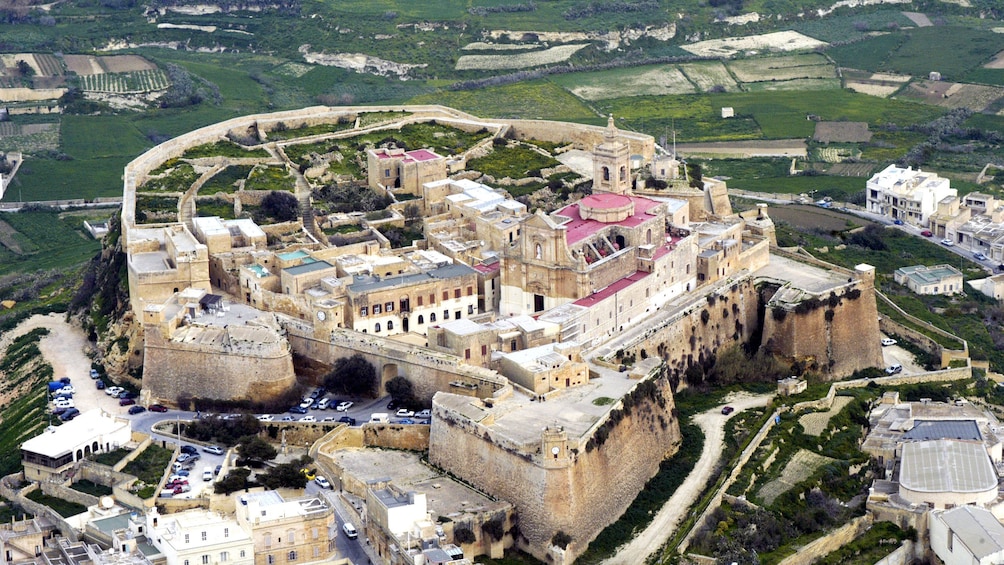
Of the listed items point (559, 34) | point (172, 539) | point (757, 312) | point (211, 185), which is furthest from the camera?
point (559, 34)

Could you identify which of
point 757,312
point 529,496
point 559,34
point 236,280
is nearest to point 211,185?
point 236,280

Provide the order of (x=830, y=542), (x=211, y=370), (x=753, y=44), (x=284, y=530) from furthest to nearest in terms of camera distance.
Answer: (x=753, y=44)
(x=211, y=370)
(x=830, y=542)
(x=284, y=530)

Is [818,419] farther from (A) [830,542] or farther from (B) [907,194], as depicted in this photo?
(B) [907,194]

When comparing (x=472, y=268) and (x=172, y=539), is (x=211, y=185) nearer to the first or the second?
(x=472, y=268)

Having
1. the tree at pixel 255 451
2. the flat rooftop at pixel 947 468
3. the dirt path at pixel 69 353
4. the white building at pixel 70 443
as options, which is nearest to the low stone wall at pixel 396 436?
the tree at pixel 255 451

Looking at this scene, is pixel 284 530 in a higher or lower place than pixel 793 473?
higher

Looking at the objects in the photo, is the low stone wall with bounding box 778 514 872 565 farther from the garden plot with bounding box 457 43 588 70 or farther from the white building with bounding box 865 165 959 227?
the garden plot with bounding box 457 43 588 70

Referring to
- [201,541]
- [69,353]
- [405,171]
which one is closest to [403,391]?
[201,541]
